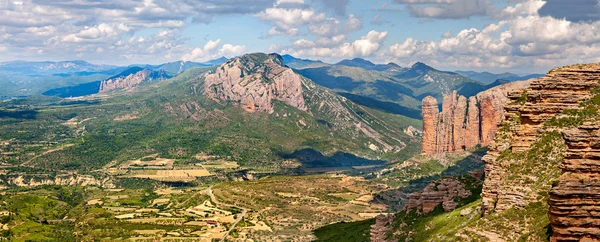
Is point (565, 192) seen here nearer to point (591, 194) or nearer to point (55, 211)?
point (591, 194)

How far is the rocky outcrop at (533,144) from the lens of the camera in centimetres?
5634

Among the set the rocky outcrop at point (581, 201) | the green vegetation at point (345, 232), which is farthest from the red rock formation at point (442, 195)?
the rocky outcrop at point (581, 201)

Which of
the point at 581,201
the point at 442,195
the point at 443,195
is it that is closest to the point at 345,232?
the point at 442,195

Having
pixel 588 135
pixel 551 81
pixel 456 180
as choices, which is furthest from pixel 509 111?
pixel 456 180

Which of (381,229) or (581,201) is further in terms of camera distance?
(381,229)

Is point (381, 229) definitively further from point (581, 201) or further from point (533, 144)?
point (581, 201)

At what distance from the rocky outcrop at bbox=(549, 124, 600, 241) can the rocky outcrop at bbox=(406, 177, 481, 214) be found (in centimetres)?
5225

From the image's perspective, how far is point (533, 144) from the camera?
60469mm

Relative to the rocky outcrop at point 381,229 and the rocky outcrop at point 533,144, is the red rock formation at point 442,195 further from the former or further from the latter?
the rocky outcrop at point 533,144

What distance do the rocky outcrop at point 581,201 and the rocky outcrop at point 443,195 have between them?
52.2 metres

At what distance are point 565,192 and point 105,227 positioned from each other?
15794 cm

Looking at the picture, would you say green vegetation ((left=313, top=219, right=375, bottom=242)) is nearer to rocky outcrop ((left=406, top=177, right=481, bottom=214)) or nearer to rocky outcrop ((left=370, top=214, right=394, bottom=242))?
rocky outcrop ((left=370, top=214, right=394, bottom=242))

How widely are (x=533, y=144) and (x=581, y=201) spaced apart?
21982 millimetres

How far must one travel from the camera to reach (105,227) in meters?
174
